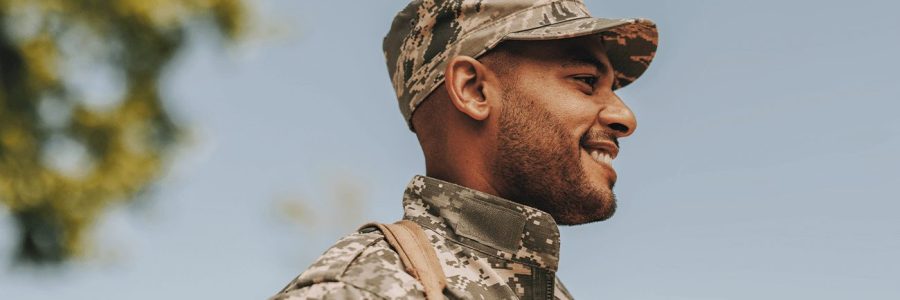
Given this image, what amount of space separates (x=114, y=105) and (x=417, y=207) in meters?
12.0

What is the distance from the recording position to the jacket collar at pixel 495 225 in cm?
258

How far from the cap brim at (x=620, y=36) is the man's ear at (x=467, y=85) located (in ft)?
0.41

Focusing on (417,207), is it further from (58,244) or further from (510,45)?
(58,244)

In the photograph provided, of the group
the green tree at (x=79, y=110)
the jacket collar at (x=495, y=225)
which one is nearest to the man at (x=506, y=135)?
the jacket collar at (x=495, y=225)

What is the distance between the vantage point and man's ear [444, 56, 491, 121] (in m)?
2.76

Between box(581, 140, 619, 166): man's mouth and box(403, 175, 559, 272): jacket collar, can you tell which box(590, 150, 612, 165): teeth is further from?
box(403, 175, 559, 272): jacket collar

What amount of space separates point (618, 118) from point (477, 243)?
22.0 inches

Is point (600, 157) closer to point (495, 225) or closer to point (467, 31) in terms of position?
point (495, 225)

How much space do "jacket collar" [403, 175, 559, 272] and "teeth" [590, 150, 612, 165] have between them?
247 mm

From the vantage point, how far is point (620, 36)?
3.15m

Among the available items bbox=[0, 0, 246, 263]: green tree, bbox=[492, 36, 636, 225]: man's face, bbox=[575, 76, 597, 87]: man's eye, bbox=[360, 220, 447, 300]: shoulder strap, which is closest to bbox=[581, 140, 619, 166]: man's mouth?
bbox=[492, 36, 636, 225]: man's face

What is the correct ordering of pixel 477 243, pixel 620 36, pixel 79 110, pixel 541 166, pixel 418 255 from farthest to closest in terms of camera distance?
pixel 79 110 → pixel 620 36 → pixel 541 166 → pixel 477 243 → pixel 418 255

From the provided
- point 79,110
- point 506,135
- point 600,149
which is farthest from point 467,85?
point 79,110

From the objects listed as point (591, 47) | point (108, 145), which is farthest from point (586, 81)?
point (108, 145)
